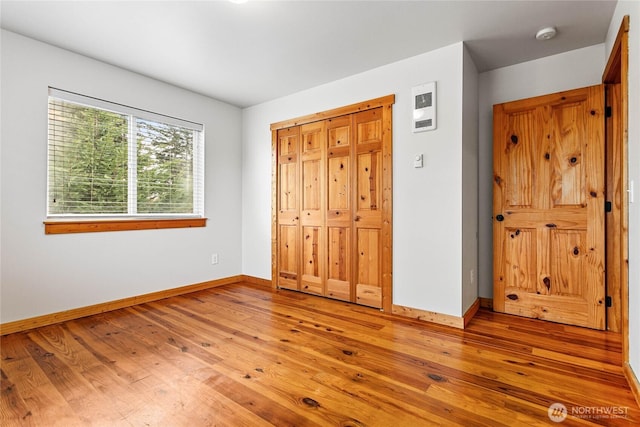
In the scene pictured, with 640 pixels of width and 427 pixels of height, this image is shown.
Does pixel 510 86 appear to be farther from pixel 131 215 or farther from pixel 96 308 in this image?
pixel 96 308

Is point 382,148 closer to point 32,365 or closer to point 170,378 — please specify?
point 170,378

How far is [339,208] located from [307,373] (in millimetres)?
1935

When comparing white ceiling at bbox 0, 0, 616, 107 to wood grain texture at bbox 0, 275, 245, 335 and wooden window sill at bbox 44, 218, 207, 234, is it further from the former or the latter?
wood grain texture at bbox 0, 275, 245, 335

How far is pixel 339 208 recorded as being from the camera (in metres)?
3.51

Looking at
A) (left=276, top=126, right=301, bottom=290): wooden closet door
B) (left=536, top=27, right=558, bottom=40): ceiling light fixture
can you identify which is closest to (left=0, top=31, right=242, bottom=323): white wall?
(left=276, top=126, right=301, bottom=290): wooden closet door

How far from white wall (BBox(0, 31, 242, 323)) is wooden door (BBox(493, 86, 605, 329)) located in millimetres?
3466

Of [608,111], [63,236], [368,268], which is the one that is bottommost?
[368,268]

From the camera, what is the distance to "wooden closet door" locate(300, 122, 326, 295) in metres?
3.65

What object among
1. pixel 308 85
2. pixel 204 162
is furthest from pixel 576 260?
pixel 204 162

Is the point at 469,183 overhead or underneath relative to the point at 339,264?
overhead

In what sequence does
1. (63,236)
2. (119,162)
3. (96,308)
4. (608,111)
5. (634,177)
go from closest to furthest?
(634,177) → (608,111) → (63,236) → (96,308) → (119,162)

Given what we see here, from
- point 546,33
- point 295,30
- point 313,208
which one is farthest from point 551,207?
point 295,30

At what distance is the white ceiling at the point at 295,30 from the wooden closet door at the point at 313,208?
30.6 inches

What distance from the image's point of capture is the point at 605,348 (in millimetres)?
2254
